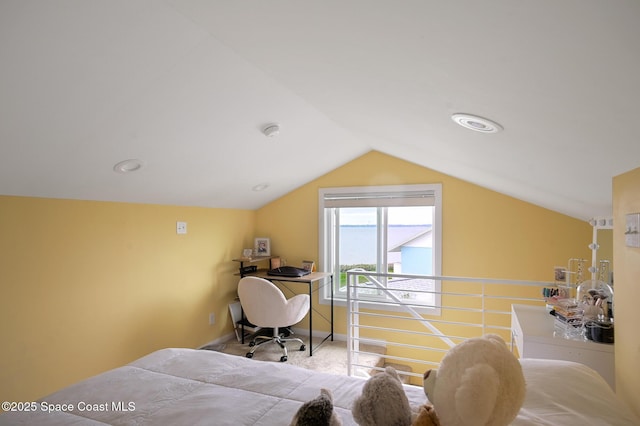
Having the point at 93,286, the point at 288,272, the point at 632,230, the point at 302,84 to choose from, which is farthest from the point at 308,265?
the point at 632,230

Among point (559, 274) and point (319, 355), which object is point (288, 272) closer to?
point (319, 355)

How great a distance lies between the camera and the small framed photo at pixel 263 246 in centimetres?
440

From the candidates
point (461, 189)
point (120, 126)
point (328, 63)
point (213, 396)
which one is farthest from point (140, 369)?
point (461, 189)

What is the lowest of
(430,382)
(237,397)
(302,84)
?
(237,397)

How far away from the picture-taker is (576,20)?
541 mm

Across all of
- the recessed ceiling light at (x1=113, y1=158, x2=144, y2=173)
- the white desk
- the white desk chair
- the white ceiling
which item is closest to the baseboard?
the white desk chair

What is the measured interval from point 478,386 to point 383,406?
236 millimetres

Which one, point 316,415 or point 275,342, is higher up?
point 316,415

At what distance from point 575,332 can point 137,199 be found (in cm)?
324

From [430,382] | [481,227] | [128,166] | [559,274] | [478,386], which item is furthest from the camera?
[481,227]

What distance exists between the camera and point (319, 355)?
3.63m

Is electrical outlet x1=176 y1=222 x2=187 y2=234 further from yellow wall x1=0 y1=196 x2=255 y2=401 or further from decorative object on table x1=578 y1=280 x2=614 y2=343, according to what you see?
decorative object on table x1=578 y1=280 x2=614 y2=343

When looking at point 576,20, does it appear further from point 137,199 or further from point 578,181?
point 137,199

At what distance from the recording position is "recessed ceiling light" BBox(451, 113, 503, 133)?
4.14 feet
